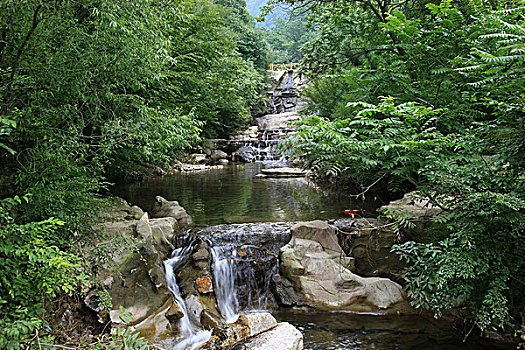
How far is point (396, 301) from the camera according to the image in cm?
531

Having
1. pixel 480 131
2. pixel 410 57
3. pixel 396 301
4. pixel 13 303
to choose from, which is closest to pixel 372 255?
pixel 396 301

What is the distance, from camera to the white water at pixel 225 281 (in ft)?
17.8

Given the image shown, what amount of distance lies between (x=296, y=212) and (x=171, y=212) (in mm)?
3353

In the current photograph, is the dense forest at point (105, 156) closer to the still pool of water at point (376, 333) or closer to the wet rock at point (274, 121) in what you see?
the still pool of water at point (376, 333)

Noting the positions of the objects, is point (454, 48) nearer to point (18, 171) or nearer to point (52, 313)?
point (18, 171)

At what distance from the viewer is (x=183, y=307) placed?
5070mm

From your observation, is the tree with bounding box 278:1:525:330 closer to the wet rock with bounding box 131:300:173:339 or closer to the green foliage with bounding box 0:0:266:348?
the green foliage with bounding box 0:0:266:348

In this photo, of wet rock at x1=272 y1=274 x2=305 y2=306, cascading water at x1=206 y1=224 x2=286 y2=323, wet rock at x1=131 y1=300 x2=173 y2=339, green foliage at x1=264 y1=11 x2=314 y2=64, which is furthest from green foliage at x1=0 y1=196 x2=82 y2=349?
green foliage at x1=264 y1=11 x2=314 y2=64

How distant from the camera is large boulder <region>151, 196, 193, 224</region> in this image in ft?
25.5

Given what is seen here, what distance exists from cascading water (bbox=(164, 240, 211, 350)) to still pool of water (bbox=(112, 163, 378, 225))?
5.94ft

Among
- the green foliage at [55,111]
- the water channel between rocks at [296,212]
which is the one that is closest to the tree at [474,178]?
the water channel between rocks at [296,212]

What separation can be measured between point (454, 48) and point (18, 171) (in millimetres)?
6763

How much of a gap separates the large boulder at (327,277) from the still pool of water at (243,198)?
1937 millimetres

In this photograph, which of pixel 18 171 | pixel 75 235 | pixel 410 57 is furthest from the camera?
pixel 410 57
